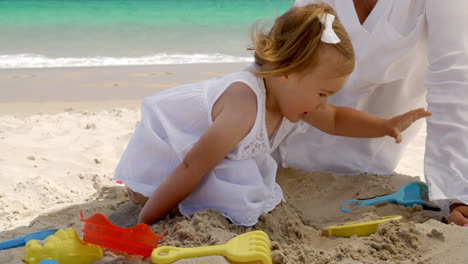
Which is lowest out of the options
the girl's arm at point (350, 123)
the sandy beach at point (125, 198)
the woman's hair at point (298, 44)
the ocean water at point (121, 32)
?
the ocean water at point (121, 32)

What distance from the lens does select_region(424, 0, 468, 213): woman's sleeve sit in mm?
1530

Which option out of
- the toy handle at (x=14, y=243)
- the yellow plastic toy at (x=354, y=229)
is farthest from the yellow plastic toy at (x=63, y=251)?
the yellow plastic toy at (x=354, y=229)

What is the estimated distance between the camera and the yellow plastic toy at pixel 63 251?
4.04 feet

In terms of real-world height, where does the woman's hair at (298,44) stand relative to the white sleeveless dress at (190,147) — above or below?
above

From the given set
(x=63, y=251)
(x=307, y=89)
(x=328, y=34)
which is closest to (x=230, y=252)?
(x=63, y=251)

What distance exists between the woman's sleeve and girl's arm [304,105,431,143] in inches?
8.8

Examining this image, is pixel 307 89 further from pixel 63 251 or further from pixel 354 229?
pixel 63 251

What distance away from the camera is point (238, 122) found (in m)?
1.49

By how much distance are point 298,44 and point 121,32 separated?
22.7 feet

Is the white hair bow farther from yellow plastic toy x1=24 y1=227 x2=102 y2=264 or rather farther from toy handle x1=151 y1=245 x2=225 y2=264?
yellow plastic toy x1=24 y1=227 x2=102 y2=264

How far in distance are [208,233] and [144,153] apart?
0.48 meters

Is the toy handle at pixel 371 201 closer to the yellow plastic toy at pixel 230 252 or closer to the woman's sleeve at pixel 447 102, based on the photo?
the woman's sleeve at pixel 447 102

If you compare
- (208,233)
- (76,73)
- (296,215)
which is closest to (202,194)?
(208,233)


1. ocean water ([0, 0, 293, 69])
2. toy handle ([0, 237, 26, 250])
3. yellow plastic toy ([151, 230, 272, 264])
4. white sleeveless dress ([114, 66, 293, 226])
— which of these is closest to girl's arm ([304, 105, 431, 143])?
white sleeveless dress ([114, 66, 293, 226])
